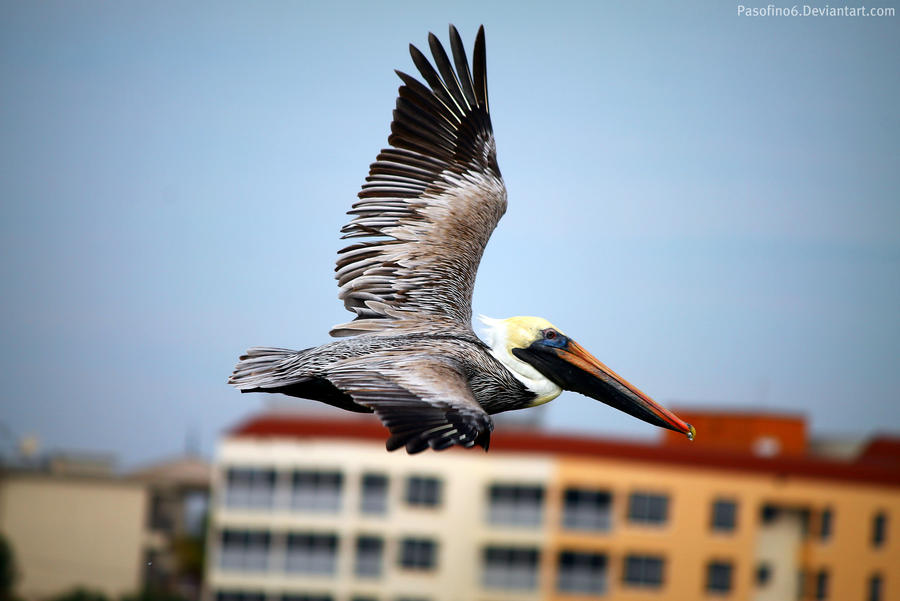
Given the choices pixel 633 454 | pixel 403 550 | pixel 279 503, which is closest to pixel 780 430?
pixel 633 454

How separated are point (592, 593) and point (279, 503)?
18.2 m

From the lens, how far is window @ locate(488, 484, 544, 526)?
2623 inches

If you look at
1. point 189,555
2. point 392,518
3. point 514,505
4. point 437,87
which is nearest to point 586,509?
point 514,505

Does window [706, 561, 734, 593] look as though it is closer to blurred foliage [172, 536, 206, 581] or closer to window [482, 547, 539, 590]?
window [482, 547, 539, 590]

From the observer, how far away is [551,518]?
66062 mm

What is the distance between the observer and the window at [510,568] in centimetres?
6775

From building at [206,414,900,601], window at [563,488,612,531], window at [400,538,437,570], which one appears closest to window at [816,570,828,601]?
building at [206,414,900,601]

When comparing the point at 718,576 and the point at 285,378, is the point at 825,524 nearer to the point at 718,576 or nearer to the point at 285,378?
the point at 718,576

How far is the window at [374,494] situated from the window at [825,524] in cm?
2276

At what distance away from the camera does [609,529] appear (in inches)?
2554

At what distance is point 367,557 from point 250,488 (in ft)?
26.0

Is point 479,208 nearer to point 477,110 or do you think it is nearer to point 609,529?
point 477,110

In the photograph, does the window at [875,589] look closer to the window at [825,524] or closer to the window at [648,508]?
the window at [825,524]

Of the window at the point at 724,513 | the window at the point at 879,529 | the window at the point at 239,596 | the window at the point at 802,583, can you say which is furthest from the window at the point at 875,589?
the window at the point at 239,596
